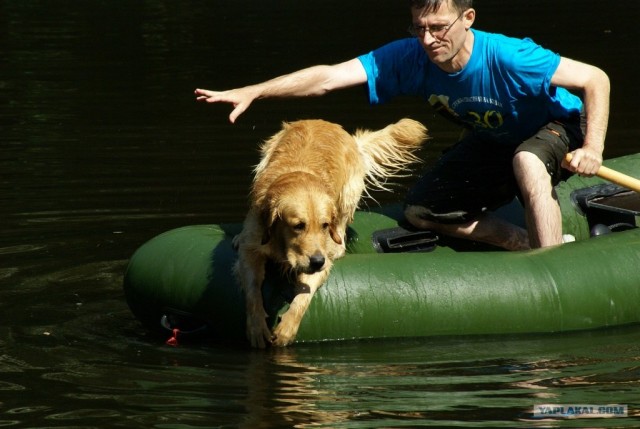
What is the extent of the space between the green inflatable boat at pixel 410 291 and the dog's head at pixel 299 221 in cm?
27

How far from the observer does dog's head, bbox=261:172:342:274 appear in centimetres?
643

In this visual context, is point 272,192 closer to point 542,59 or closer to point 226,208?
point 542,59

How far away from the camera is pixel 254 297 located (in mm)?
6668

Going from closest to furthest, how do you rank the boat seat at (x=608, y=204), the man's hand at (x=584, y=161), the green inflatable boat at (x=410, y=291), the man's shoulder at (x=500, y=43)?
1. the green inflatable boat at (x=410, y=291)
2. the man's hand at (x=584, y=161)
3. the man's shoulder at (x=500, y=43)
4. the boat seat at (x=608, y=204)

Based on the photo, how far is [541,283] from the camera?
22.6 ft

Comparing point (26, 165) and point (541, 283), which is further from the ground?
point (541, 283)

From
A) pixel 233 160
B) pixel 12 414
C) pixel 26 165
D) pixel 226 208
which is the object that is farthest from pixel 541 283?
pixel 26 165

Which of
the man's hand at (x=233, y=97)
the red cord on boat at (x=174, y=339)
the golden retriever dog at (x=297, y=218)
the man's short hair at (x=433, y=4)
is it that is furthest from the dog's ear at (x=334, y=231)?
the man's short hair at (x=433, y=4)

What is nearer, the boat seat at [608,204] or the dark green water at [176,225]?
the dark green water at [176,225]

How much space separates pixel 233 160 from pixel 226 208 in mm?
1759

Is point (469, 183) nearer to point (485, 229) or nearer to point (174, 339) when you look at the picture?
point (485, 229)

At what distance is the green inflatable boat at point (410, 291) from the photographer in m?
6.76

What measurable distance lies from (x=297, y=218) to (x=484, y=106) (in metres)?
1.56

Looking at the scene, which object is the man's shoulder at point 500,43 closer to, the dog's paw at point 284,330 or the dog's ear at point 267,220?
the dog's ear at point 267,220
